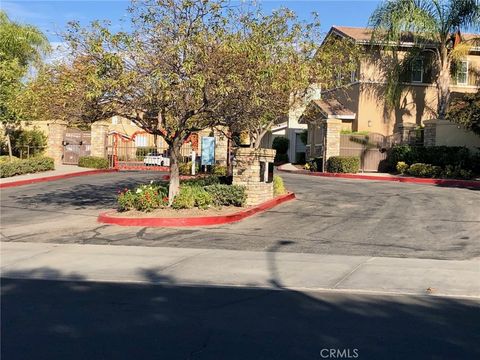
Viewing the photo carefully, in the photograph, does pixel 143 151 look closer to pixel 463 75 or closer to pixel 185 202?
pixel 463 75

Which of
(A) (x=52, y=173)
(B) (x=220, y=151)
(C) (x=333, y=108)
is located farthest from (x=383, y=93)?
(A) (x=52, y=173)

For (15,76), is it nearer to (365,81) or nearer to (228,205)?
(228,205)

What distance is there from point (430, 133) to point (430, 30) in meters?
5.30

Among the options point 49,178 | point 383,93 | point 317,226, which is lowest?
point 317,226

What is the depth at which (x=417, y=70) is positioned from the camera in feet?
104

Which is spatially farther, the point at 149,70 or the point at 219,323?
the point at 149,70

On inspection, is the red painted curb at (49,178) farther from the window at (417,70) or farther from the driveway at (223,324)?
the window at (417,70)

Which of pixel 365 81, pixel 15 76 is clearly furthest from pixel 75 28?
pixel 365 81

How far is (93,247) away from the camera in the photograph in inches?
432

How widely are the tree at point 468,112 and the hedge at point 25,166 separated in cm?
1955

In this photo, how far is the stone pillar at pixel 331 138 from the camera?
2948cm

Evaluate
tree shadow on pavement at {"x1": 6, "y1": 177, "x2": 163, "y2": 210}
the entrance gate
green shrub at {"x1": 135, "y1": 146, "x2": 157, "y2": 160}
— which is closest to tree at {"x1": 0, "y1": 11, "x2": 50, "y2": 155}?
the entrance gate

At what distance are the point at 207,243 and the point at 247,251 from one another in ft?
3.76

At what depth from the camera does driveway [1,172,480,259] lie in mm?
Answer: 11148
